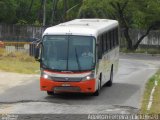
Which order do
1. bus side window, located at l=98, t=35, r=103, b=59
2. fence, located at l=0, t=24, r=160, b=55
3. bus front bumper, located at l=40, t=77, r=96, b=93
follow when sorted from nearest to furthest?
bus front bumper, located at l=40, t=77, r=96, b=93, bus side window, located at l=98, t=35, r=103, b=59, fence, located at l=0, t=24, r=160, b=55

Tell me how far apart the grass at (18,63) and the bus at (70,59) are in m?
11.3

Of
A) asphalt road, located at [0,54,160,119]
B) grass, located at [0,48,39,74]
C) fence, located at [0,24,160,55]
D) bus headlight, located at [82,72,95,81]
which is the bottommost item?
fence, located at [0,24,160,55]

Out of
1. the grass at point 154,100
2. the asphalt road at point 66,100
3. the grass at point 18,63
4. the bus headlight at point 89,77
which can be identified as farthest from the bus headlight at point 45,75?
the grass at point 18,63

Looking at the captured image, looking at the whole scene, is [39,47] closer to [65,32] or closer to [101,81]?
[65,32]

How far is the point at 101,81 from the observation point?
76.1ft

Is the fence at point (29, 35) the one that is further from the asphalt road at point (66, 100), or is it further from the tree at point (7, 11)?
the asphalt road at point (66, 100)

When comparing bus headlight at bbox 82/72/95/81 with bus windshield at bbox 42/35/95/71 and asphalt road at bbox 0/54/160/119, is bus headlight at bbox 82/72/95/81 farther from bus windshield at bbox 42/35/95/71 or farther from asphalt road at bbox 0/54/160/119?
asphalt road at bbox 0/54/160/119

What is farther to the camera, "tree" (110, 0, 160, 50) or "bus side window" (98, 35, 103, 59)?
"tree" (110, 0, 160, 50)

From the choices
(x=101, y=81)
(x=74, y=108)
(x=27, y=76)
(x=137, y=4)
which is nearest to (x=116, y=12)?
(x=137, y=4)

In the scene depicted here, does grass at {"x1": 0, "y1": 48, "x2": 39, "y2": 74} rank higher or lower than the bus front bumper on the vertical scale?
lower

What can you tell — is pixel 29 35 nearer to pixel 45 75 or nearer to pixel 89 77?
pixel 45 75

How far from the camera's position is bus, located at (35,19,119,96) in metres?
21.0

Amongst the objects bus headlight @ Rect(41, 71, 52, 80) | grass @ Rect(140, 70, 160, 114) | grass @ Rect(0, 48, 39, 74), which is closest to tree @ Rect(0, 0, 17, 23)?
grass @ Rect(0, 48, 39, 74)

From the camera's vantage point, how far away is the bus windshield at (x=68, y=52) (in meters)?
21.2
